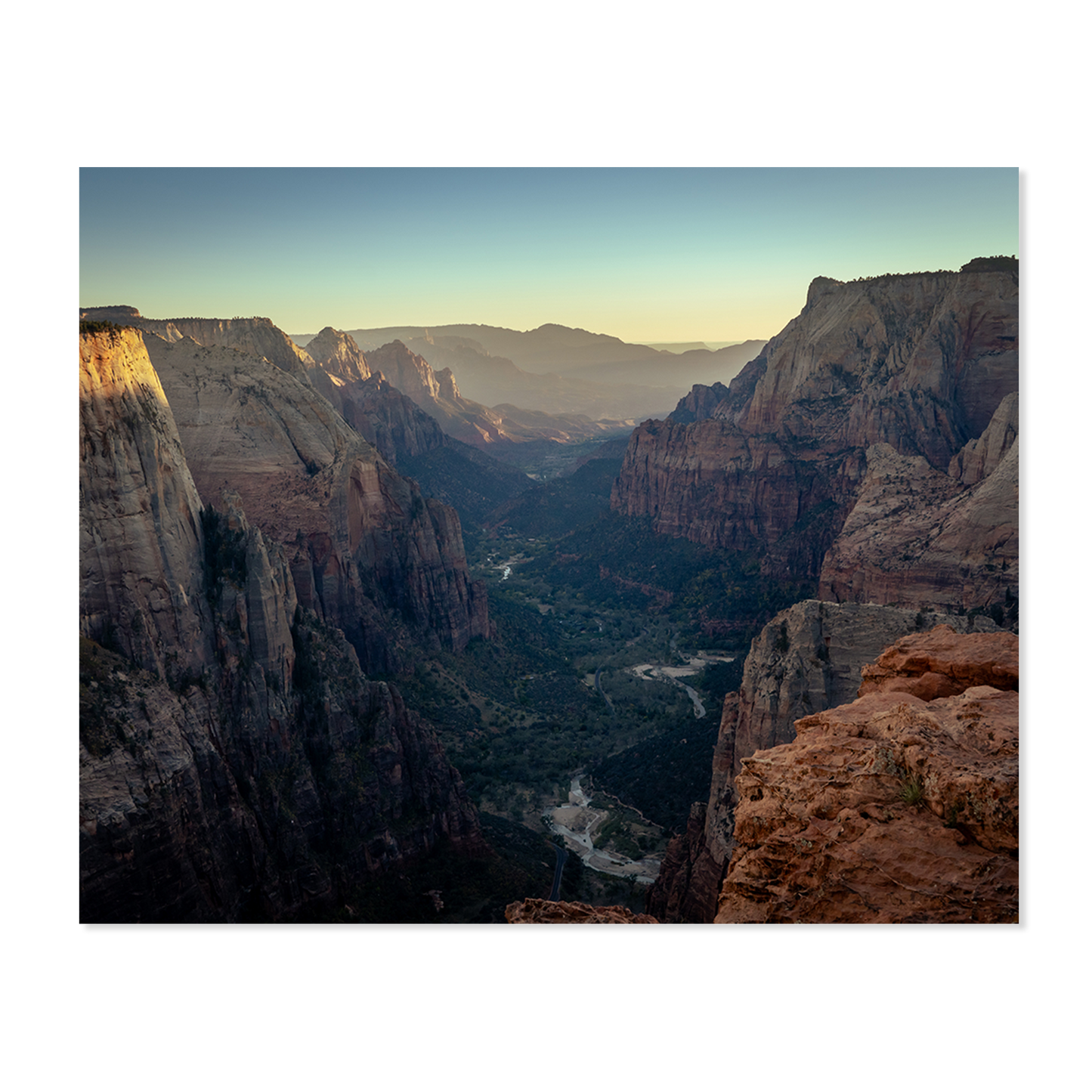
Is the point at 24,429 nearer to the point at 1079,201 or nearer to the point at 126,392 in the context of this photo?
the point at 1079,201

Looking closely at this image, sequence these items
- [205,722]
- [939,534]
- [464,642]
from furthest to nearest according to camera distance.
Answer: [464,642] → [939,534] → [205,722]

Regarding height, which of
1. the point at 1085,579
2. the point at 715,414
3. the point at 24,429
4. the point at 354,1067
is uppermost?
the point at 715,414

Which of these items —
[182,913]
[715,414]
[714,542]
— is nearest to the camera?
[182,913]

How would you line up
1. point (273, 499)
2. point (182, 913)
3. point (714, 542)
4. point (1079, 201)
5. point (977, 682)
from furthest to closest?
point (714, 542) → point (273, 499) → point (182, 913) → point (977, 682) → point (1079, 201)

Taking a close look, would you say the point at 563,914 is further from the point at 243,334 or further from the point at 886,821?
the point at 243,334

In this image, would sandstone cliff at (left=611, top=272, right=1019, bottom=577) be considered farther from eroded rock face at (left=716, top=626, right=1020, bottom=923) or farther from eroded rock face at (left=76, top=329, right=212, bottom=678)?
eroded rock face at (left=716, top=626, right=1020, bottom=923)

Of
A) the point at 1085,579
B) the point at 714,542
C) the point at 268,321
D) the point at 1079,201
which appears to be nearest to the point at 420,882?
the point at 1085,579

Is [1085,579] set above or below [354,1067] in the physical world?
above

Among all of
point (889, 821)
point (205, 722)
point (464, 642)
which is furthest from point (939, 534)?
point (889, 821)
